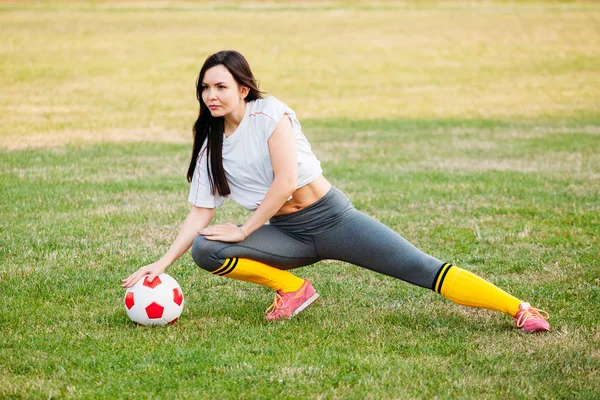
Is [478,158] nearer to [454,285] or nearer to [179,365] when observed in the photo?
[454,285]

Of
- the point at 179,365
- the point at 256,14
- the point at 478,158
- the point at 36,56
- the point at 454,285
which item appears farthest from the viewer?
the point at 256,14

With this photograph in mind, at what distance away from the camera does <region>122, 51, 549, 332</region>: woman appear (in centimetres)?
443

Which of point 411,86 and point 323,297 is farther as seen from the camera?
point 411,86

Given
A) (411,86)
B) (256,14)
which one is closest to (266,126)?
(411,86)

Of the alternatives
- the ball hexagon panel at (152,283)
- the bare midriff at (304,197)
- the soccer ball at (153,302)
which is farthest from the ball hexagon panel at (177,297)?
the bare midriff at (304,197)

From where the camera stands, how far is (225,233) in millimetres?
4531

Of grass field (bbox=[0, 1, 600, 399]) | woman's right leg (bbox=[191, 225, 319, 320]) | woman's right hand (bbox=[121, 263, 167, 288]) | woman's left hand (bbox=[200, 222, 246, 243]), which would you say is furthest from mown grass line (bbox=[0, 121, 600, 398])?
woman's left hand (bbox=[200, 222, 246, 243])

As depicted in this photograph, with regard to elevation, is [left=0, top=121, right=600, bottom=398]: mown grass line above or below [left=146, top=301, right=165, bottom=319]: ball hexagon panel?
below

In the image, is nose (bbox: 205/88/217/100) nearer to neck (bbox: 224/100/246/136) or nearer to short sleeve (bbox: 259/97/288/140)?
neck (bbox: 224/100/246/136)

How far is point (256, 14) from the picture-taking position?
30109 millimetres

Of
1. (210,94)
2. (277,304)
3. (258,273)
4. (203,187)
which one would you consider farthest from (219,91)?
(277,304)

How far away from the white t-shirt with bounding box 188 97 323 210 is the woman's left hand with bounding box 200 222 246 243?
175mm

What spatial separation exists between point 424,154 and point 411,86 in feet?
27.7

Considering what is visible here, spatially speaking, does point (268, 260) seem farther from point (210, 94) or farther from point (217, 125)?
point (210, 94)
